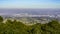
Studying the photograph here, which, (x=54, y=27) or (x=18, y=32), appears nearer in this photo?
(x=18, y=32)

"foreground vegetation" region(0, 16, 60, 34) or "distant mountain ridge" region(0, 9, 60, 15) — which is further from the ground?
"distant mountain ridge" region(0, 9, 60, 15)

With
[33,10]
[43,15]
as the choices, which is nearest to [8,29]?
[43,15]

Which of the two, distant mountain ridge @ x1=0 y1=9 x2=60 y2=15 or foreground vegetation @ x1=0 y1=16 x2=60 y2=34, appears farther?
distant mountain ridge @ x1=0 y1=9 x2=60 y2=15

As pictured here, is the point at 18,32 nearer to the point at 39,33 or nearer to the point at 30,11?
the point at 39,33

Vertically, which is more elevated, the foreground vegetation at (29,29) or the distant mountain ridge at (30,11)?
the distant mountain ridge at (30,11)

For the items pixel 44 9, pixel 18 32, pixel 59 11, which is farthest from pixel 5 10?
pixel 18 32

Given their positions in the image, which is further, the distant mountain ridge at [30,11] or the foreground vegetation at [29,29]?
the distant mountain ridge at [30,11]

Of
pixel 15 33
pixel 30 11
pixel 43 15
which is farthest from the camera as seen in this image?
pixel 30 11

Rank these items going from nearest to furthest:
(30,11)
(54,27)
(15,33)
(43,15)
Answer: (15,33), (54,27), (43,15), (30,11)

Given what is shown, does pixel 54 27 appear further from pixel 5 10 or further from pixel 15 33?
pixel 5 10
